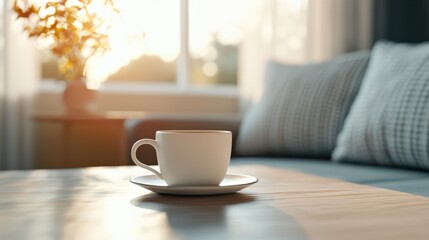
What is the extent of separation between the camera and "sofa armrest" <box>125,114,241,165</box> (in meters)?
1.93

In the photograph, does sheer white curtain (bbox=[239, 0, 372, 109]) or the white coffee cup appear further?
sheer white curtain (bbox=[239, 0, 372, 109])

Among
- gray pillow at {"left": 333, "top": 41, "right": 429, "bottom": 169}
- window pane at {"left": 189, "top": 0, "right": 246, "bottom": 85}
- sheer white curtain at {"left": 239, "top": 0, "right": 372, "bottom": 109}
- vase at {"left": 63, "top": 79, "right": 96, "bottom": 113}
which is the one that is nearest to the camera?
gray pillow at {"left": 333, "top": 41, "right": 429, "bottom": 169}

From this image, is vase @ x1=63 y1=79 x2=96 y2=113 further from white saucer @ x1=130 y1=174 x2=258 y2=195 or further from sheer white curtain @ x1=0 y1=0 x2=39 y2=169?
white saucer @ x1=130 y1=174 x2=258 y2=195

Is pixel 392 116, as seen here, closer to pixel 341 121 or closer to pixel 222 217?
pixel 341 121

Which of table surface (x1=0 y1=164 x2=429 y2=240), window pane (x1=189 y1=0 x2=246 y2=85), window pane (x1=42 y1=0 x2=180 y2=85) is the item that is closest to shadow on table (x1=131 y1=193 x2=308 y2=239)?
table surface (x1=0 y1=164 x2=429 y2=240)

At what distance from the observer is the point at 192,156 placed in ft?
2.81

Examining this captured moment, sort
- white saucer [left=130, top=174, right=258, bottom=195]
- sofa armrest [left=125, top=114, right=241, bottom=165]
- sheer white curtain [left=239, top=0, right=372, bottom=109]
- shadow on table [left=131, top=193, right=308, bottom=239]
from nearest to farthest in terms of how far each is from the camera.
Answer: shadow on table [left=131, top=193, right=308, bottom=239], white saucer [left=130, top=174, right=258, bottom=195], sofa armrest [left=125, top=114, right=241, bottom=165], sheer white curtain [left=239, top=0, right=372, bottom=109]

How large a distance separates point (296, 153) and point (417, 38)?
1.04 metres

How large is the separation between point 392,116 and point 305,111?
1.42ft

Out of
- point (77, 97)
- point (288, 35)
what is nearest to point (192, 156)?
point (77, 97)

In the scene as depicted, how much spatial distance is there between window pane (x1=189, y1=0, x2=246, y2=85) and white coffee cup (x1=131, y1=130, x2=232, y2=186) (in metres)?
2.50

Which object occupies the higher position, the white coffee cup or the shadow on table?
the white coffee cup

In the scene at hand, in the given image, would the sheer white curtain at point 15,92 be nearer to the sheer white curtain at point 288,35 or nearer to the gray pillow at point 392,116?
the sheer white curtain at point 288,35

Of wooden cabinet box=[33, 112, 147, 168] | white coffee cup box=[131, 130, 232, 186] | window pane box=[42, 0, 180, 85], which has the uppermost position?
window pane box=[42, 0, 180, 85]
